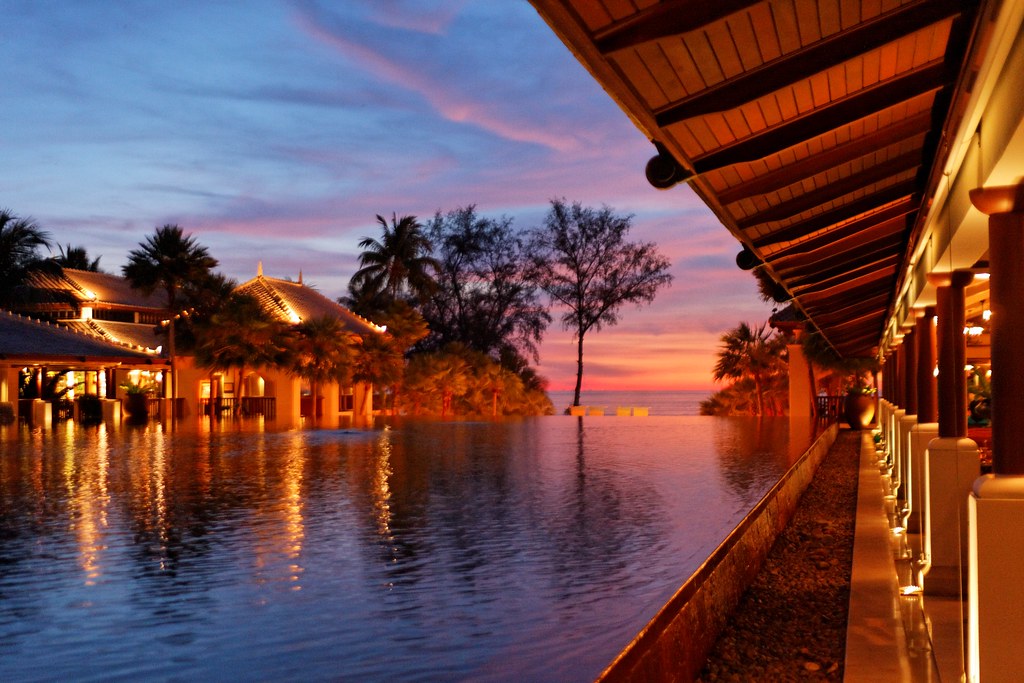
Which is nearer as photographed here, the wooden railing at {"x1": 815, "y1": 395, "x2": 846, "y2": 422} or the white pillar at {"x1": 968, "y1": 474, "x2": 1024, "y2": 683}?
the white pillar at {"x1": 968, "y1": 474, "x2": 1024, "y2": 683}

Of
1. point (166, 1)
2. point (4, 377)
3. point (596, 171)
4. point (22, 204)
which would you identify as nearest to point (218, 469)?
point (4, 377)

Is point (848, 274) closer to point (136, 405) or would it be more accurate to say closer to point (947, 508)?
point (947, 508)

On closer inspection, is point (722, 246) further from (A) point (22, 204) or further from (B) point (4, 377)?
(A) point (22, 204)

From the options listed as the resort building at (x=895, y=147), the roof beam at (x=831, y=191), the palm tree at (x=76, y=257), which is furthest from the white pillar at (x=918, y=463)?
the palm tree at (x=76, y=257)

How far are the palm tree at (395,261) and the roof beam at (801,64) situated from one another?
42.7 m

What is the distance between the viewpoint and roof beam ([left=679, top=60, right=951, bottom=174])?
528cm

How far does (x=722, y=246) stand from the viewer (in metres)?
45.1

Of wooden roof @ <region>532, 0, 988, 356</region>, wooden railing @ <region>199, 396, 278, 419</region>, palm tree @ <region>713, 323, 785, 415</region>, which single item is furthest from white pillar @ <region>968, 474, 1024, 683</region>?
wooden railing @ <region>199, 396, 278, 419</region>

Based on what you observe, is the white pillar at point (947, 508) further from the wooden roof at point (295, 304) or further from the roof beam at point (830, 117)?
the wooden roof at point (295, 304)

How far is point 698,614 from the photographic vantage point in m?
4.80

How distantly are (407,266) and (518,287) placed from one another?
17.4 ft

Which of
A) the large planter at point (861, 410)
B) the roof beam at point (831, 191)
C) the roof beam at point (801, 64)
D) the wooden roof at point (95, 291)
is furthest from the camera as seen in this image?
the wooden roof at point (95, 291)

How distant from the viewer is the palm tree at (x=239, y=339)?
111 feet

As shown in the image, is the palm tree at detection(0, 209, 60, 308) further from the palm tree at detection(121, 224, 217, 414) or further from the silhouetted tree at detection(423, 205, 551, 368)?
the silhouetted tree at detection(423, 205, 551, 368)
